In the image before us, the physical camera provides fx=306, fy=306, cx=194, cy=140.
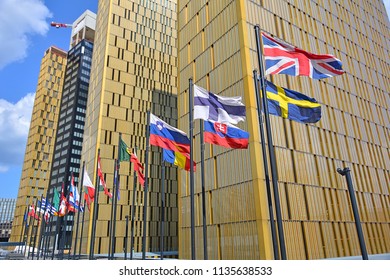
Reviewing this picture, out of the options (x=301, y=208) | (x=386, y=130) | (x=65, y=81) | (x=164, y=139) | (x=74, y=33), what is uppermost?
(x=74, y=33)

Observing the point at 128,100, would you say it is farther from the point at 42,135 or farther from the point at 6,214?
the point at 6,214

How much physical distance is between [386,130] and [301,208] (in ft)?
78.0

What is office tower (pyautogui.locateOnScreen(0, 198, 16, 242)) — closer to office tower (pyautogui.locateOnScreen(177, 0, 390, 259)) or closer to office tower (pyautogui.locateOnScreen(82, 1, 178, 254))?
office tower (pyautogui.locateOnScreen(82, 1, 178, 254))

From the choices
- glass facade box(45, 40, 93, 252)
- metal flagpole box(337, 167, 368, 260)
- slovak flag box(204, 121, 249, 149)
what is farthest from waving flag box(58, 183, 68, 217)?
glass facade box(45, 40, 93, 252)

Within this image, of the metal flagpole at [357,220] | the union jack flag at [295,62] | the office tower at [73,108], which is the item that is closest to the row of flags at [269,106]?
the union jack flag at [295,62]

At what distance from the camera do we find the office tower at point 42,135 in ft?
355

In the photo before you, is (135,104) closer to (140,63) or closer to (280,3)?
(140,63)

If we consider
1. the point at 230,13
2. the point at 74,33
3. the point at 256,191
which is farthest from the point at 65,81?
the point at 256,191

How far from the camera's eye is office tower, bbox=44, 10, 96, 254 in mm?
112831

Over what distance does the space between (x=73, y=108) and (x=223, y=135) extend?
383ft

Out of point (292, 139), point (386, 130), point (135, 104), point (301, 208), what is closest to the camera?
point (301, 208)

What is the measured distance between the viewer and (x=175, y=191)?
2488 inches

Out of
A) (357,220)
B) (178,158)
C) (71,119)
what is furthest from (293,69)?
(71,119)
